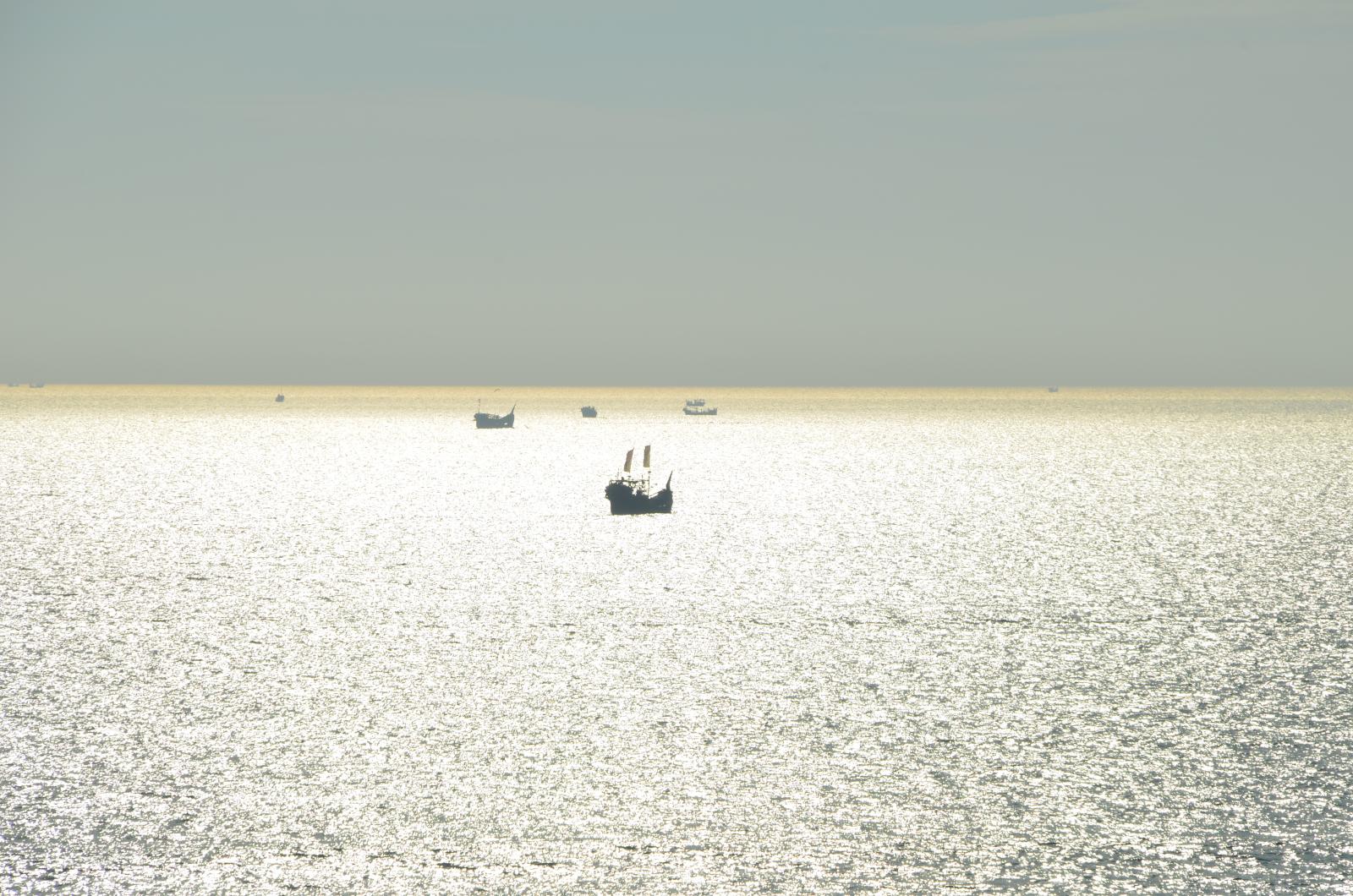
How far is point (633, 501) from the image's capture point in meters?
91.8

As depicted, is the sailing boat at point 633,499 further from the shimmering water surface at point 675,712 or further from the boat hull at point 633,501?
the shimmering water surface at point 675,712

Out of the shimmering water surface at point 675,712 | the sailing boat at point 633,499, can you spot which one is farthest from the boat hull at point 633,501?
the shimmering water surface at point 675,712

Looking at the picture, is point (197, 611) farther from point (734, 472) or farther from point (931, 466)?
point (931, 466)

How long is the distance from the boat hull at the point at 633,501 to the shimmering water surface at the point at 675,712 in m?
14.4

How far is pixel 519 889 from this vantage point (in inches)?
763

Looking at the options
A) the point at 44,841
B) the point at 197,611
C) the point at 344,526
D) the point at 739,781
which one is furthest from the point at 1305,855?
the point at 344,526

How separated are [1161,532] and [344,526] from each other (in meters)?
50.1

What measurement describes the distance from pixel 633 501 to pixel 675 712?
6062cm

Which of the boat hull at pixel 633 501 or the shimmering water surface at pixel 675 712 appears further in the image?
the boat hull at pixel 633 501

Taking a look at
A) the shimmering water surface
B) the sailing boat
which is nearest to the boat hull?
the sailing boat

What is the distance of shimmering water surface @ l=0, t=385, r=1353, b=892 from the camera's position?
20.8m

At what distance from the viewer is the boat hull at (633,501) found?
298 feet

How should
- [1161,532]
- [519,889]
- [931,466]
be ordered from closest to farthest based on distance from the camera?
1. [519,889]
2. [1161,532]
3. [931,466]

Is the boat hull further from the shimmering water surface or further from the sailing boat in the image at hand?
the shimmering water surface
